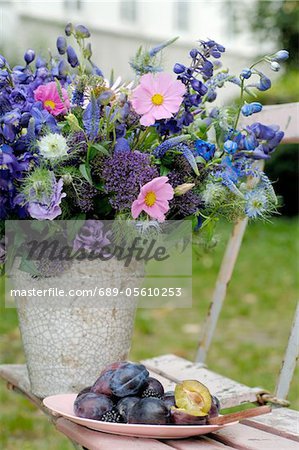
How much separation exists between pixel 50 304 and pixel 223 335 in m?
2.05

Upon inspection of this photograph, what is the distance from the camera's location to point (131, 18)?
11.1m

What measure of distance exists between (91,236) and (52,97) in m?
0.24

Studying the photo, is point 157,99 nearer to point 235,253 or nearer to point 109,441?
point 109,441

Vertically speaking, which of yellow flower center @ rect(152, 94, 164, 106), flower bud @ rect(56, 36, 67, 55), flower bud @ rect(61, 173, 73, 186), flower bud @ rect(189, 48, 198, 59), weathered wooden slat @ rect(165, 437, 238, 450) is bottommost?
weathered wooden slat @ rect(165, 437, 238, 450)

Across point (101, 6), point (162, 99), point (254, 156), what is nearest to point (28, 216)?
point (162, 99)

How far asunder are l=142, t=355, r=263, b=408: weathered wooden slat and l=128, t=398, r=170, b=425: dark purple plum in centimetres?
35

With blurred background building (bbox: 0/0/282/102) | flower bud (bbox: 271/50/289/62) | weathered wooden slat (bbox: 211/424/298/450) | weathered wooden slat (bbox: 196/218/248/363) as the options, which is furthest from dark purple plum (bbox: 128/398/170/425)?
blurred background building (bbox: 0/0/282/102)

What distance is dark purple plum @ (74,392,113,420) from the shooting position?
0.97m

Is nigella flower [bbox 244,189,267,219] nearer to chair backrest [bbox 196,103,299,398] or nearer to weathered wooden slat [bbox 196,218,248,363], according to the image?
chair backrest [bbox 196,103,299,398]

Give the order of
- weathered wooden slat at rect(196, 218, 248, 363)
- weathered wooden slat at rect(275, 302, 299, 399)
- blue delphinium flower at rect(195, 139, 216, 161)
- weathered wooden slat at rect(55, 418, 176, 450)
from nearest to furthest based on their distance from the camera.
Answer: weathered wooden slat at rect(55, 418, 176, 450), blue delphinium flower at rect(195, 139, 216, 161), weathered wooden slat at rect(275, 302, 299, 399), weathered wooden slat at rect(196, 218, 248, 363)

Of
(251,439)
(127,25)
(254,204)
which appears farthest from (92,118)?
(127,25)

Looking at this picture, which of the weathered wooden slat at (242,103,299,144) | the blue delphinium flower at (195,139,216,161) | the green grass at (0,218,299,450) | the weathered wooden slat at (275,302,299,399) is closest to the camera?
the blue delphinium flower at (195,139,216,161)

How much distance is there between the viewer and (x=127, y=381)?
0.99 m

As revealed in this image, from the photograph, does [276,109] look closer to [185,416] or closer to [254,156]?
[254,156]
